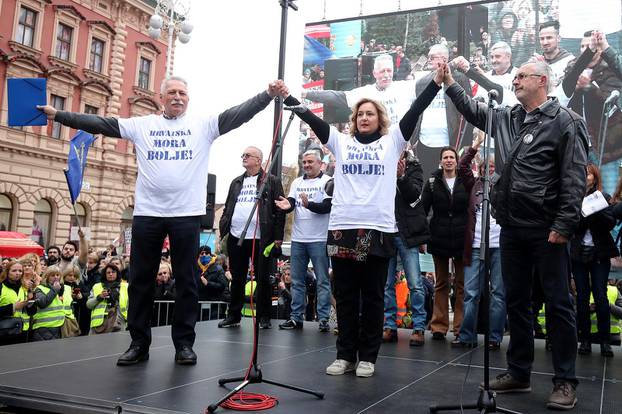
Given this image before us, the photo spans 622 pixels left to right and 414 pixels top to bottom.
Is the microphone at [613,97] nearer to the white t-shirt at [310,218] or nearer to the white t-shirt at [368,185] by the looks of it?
the white t-shirt at [310,218]

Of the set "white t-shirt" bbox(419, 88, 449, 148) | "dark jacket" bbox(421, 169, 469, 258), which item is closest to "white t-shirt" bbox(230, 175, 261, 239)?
"dark jacket" bbox(421, 169, 469, 258)

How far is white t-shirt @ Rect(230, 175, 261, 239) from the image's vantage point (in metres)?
5.98

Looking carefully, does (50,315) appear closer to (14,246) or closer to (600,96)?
(14,246)

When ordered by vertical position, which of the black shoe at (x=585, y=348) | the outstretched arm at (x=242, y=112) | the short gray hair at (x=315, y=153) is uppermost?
the short gray hair at (x=315, y=153)

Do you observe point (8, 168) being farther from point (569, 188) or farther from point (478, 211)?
point (569, 188)

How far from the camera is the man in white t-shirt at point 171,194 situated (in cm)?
401

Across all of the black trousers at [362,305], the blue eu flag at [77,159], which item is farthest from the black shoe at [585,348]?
the blue eu flag at [77,159]

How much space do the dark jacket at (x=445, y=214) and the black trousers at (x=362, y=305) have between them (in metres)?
1.72

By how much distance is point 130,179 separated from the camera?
93.8 feet

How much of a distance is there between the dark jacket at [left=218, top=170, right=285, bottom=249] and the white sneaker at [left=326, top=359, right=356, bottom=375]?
2.36 metres

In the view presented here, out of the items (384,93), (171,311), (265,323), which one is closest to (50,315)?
(171,311)

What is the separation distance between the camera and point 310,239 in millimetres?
5969

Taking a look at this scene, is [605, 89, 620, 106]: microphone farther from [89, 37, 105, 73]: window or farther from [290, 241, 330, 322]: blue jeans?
[89, 37, 105, 73]: window

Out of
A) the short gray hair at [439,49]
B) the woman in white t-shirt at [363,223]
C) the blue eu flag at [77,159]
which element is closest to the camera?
the woman in white t-shirt at [363,223]
